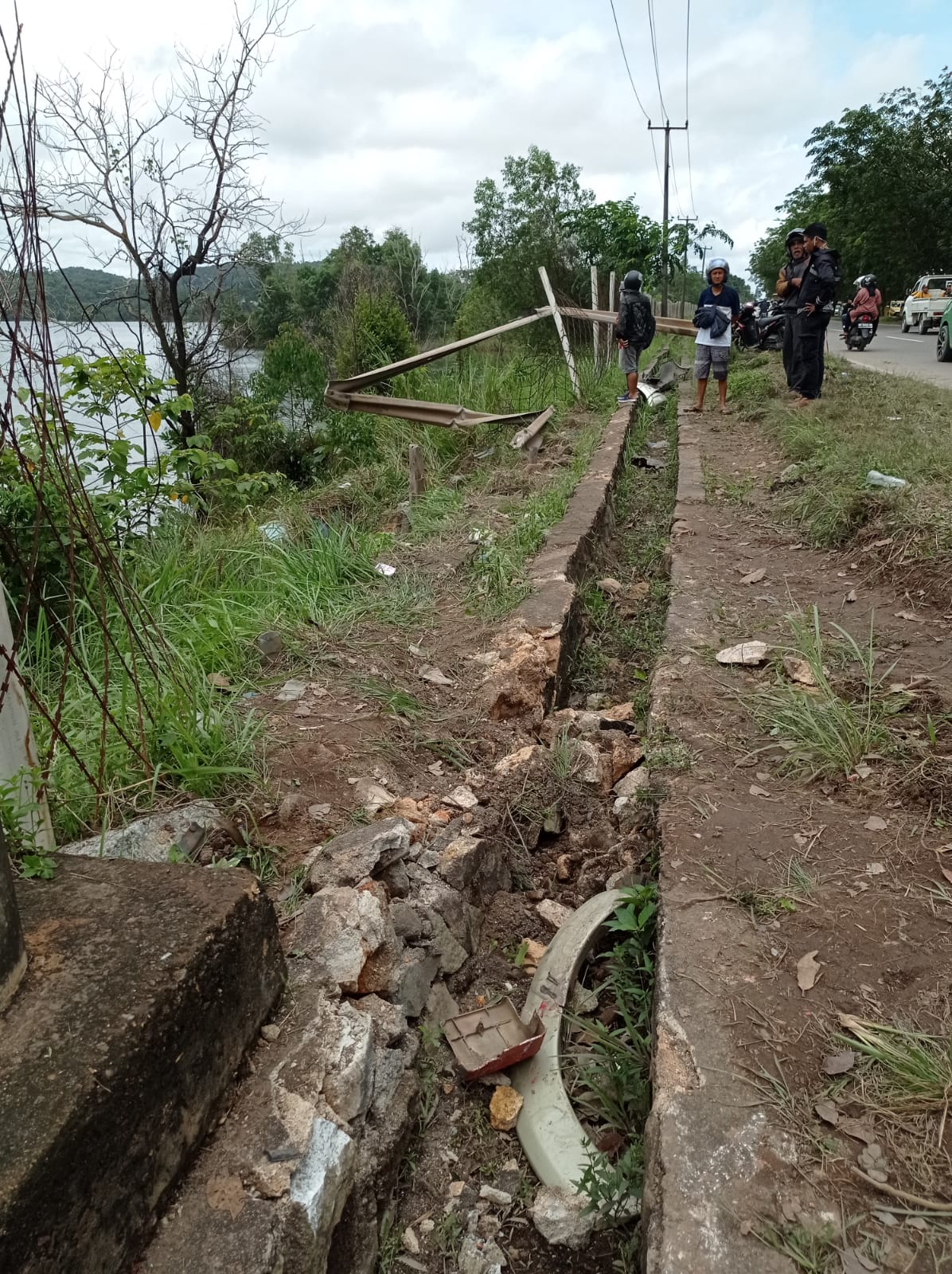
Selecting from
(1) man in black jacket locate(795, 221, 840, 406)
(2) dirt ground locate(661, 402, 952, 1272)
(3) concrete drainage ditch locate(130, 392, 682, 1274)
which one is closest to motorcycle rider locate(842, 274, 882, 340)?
(1) man in black jacket locate(795, 221, 840, 406)

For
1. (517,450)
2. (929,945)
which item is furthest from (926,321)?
(929,945)

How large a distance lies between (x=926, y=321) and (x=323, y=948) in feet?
73.8

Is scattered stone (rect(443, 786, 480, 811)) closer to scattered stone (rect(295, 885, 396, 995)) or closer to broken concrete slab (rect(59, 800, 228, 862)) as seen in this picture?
scattered stone (rect(295, 885, 396, 995))

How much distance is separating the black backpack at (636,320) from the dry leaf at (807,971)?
7.67 metres

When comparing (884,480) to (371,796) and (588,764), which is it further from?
(371,796)

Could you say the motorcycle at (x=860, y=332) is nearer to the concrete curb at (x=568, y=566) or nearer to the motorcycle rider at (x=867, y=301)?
the motorcycle rider at (x=867, y=301)

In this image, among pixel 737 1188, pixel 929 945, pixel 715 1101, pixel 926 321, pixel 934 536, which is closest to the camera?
pixel 737 1188

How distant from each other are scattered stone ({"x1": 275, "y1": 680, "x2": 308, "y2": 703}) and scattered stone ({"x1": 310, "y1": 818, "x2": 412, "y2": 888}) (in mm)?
730

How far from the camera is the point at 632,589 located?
483 cm

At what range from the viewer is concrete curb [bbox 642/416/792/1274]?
1296 millimetres

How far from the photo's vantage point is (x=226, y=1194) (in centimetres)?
130

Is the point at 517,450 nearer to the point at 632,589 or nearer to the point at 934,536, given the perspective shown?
the point at 632,589

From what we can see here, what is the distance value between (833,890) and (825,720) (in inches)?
28.5

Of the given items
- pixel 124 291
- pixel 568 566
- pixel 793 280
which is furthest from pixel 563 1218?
pixel 124 291
